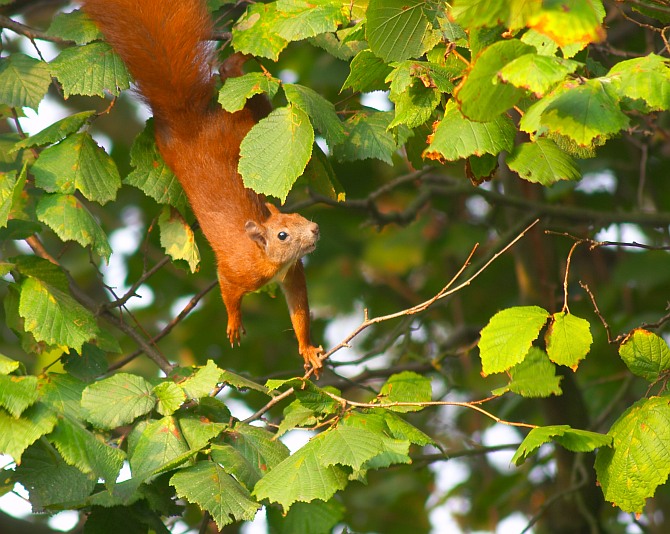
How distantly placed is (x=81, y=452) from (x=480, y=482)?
4538 millimetres

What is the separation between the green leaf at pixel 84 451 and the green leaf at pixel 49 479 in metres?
0.08

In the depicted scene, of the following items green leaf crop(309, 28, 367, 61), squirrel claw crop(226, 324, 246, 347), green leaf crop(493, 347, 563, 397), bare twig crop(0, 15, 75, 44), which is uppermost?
bare twig crop(0, 15, 75, 44)

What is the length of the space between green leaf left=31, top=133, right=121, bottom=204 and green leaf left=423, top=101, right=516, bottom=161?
1.04m

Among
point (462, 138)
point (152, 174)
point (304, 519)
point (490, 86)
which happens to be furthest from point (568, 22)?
point (304, 519)

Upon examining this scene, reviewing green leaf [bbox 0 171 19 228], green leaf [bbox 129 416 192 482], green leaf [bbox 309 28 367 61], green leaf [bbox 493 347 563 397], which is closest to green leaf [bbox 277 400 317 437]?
green leaf [bbox 129 416 192 482]

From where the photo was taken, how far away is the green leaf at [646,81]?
1.61m

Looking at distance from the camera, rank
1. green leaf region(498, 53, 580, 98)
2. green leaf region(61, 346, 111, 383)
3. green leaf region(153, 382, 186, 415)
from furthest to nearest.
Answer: green leaf region(61, 346, 111, 383) < green leaf region(153, 382, 186, 415) < green leaf region(498, 53, 580, 98)

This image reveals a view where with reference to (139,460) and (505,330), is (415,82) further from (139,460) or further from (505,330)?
(139,460)

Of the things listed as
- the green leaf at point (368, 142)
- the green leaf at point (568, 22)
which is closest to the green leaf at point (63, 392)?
the green leaf at point (368, 142)

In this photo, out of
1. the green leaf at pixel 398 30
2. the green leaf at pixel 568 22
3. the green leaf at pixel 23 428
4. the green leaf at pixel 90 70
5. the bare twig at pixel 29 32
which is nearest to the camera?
the green leaf at pixel 568 22

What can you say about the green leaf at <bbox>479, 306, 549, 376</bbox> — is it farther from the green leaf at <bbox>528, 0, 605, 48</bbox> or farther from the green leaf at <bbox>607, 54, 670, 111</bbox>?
the green leaf at <bbox>528, 0, 605, 48</bbox>

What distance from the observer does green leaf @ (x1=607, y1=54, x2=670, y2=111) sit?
1.61 metres

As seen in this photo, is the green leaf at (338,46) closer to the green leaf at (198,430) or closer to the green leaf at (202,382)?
the green leaf at (202,382)

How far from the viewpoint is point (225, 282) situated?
3236mm
